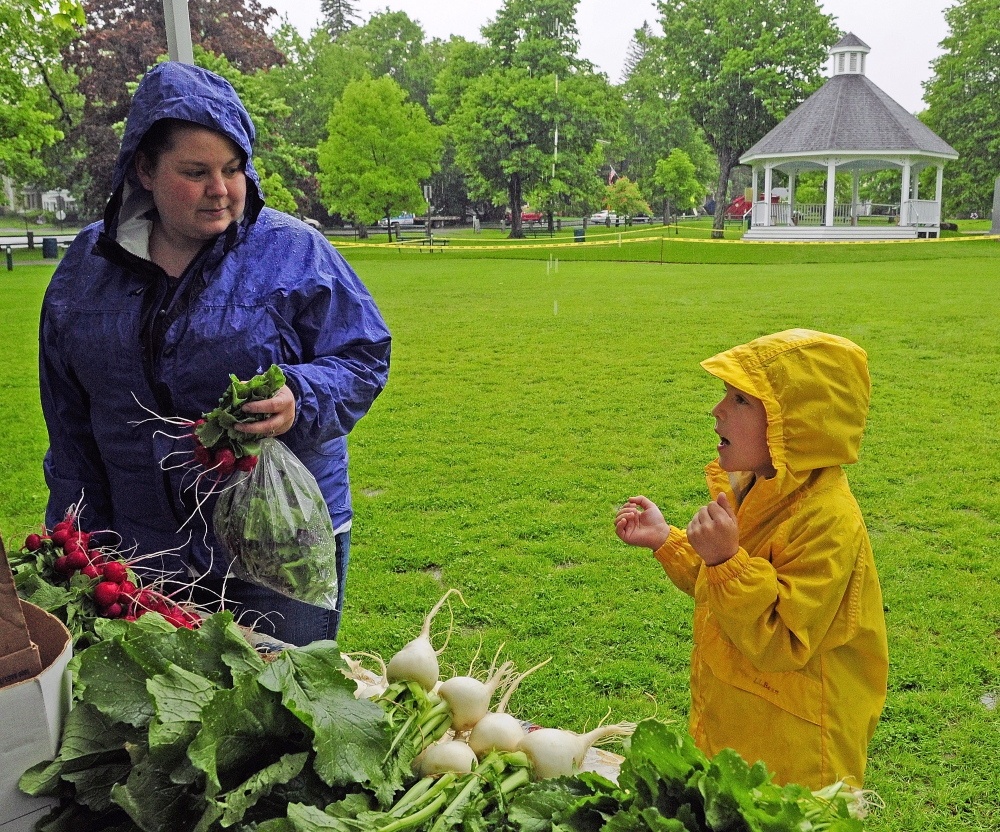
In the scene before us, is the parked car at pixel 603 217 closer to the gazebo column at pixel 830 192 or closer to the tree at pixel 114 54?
the gazebo column at pixel 830 192

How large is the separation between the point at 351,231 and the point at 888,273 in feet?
98.1

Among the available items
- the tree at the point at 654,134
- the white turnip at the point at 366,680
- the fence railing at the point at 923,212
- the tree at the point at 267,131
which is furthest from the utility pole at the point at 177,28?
the tree at the point at 654,134

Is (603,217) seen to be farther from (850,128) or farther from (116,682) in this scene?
(116,682)

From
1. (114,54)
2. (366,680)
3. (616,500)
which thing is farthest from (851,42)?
(366,680)

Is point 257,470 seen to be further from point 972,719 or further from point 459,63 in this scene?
point 459,63

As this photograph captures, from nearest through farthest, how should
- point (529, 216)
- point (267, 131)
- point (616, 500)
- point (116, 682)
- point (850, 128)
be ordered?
point (116, 682)
point (616, 500)
point (267, 131)
point (850, 128)
point (529, 216)

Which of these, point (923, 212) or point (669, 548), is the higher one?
point (923, 212)

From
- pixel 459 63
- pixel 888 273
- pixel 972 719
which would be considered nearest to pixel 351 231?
pixel 459 63

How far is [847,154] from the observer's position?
1387 inches

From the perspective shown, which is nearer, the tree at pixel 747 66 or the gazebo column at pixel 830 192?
the gazebo column at pixel 830 192

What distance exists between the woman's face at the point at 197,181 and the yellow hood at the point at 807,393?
130cm

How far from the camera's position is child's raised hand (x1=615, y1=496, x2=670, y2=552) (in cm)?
229

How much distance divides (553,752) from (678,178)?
4192cm

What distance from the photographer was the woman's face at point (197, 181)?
2.19 meters
